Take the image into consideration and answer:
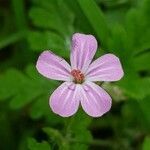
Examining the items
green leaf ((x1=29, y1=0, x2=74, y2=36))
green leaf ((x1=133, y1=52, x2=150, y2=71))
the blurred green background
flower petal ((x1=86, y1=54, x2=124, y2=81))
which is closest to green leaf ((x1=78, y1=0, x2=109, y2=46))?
the blurred green background

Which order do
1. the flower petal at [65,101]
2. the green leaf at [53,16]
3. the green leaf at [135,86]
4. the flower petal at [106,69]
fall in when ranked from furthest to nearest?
1. the green leaf at [53,16]
2. the green leaf at [135,86]
3. the flower petal at [106,69]
4. the flower petal at [65,101]

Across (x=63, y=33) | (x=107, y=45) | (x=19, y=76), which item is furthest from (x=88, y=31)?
(x=19, y=76)

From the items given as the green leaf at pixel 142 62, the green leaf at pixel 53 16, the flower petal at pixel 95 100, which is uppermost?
the flower petal at pixel 95 100

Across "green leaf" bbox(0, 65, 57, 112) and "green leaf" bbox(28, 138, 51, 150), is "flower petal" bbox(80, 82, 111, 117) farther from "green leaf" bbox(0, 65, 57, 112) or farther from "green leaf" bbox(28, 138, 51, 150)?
"green leaf" bbox(0, 65, 57, 112)

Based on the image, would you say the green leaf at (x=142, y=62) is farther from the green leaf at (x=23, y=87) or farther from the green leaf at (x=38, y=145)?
the green leaf at (x=38, y=145)

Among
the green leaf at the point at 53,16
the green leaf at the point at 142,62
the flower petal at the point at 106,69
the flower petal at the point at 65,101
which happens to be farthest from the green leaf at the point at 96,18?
the flower petal at the point at 65,101

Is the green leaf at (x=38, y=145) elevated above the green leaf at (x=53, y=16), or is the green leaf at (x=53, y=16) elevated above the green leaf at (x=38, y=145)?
the green leaf at (x=38, y=145)
